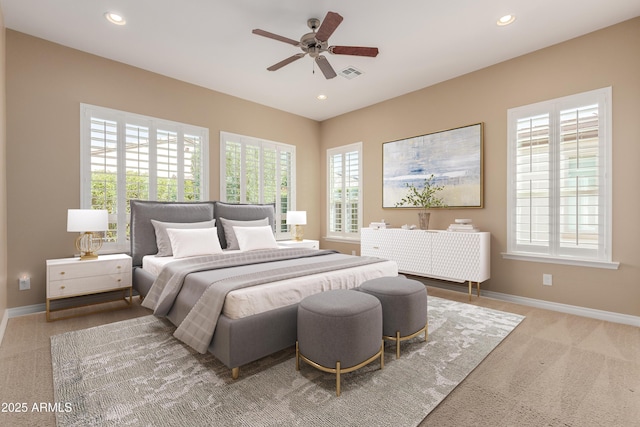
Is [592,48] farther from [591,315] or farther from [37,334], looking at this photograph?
[37,334]

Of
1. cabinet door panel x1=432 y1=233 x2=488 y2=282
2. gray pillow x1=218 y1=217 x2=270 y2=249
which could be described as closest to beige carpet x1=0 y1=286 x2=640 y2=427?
cabinet door panel x1=432 y1=233 x2=488 y2=282

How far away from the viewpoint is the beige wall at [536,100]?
3016 mm

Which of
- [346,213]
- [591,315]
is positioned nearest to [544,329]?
[591,315]

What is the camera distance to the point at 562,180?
3.38 metres

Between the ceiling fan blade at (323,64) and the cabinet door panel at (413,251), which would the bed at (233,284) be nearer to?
the cabinet door panel at (413,251)

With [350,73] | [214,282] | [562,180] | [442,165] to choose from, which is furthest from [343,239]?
[214,282]

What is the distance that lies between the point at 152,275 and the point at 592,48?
5204 millimetres

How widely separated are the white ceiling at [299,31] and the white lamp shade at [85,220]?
189cm

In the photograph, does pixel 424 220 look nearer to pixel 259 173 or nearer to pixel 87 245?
pixel 259 173

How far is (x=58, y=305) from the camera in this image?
11.2 ft

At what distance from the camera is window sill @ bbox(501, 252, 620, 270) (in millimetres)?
3102

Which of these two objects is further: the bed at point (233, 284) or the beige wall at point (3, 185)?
the beige wall at point (3, 185)

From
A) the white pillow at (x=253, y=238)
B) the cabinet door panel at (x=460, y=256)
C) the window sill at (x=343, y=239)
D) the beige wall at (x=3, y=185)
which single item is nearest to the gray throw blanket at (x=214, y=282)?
the white pillow at (x=253, y=238)

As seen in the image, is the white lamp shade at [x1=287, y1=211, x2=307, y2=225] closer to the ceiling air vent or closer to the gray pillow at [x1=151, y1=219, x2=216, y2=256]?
the gray pillow at [x1=151, y1=219, x2=216, y2=256]
